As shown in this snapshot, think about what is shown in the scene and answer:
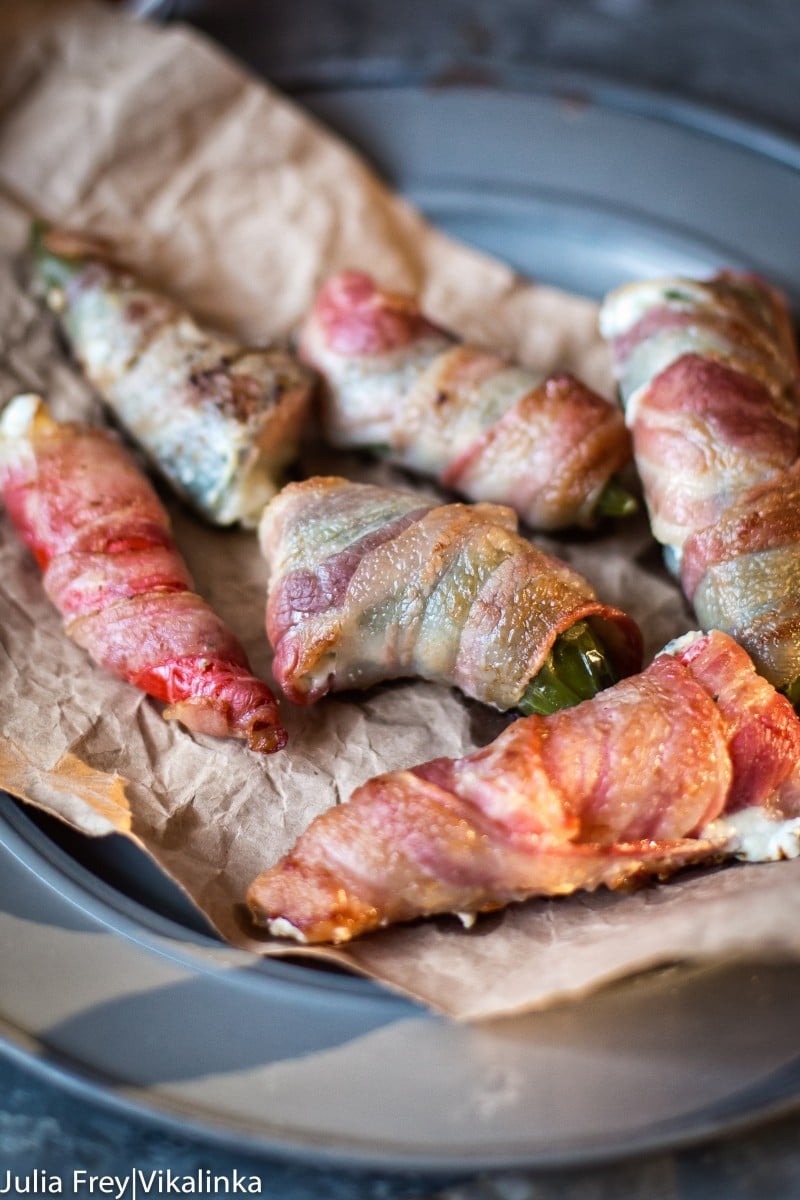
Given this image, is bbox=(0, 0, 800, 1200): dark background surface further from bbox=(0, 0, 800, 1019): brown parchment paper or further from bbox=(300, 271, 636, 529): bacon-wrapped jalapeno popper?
bbox=(300, 271, 636, 529): bacon-wrapped jalapeno popper

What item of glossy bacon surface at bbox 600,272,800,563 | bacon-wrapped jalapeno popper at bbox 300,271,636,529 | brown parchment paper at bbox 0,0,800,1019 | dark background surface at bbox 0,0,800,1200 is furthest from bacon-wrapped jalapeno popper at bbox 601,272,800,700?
dark background surface at bbox 0,0,800,1200

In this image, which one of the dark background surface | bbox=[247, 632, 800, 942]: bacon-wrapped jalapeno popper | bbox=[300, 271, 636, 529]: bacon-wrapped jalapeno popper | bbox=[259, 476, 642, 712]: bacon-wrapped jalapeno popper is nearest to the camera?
bbox=[247, 632, 800, 942]: bacon-wrapped jalapeno popper

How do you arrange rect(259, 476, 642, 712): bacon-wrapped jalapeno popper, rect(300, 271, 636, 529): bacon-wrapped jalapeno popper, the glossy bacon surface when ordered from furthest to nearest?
rect(300, 271, 636, 529): bacon-wrapped jalapeno popper
the glossy bacon surface
rect(259, 476, 642, 712): bacon-wrapped jalapeno popper

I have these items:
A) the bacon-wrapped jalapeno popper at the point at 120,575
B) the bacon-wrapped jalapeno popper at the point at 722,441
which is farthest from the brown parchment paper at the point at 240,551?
the bacon-wrapped jalapeno popper at the point at 722,441

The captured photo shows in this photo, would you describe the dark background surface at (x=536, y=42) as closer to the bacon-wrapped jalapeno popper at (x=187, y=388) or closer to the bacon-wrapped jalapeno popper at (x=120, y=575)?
the bacon-wrapped jalapeno popper at (x=187, y=388)

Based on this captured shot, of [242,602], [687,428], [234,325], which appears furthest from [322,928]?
[234,325]

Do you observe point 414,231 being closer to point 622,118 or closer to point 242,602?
point 622,118

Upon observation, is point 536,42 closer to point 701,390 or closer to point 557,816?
point 701,390
